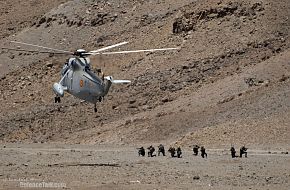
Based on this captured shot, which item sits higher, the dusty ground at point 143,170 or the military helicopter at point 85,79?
the military helicopter at point 85,79

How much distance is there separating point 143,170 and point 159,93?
3055cm

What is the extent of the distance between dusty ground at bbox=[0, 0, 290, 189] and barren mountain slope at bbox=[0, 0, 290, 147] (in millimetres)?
107

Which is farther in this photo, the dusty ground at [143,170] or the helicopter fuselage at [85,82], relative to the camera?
the helicopter fuselage at [85,82]

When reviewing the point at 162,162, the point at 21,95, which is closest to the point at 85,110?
the point at 21,95

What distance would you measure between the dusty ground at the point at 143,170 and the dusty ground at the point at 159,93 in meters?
0.08

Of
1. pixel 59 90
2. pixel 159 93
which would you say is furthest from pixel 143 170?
pixel 159 93

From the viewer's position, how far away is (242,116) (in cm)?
5466

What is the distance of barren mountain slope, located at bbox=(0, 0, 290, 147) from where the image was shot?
183 feet

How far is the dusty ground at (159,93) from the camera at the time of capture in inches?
1612

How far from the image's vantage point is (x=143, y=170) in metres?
36.1

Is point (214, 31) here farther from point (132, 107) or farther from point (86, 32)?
point (86, 32)

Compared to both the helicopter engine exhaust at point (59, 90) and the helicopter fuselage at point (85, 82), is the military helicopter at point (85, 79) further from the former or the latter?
the helicopter engine exhaust at point (59, 90)

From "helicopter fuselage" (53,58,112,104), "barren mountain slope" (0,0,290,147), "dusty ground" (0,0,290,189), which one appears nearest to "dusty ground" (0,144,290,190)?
"dusty ground" (0,0,290,189)

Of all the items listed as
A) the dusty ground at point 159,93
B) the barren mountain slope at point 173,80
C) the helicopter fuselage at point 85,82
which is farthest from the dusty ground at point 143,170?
the barren mountain slope at point 173,80
